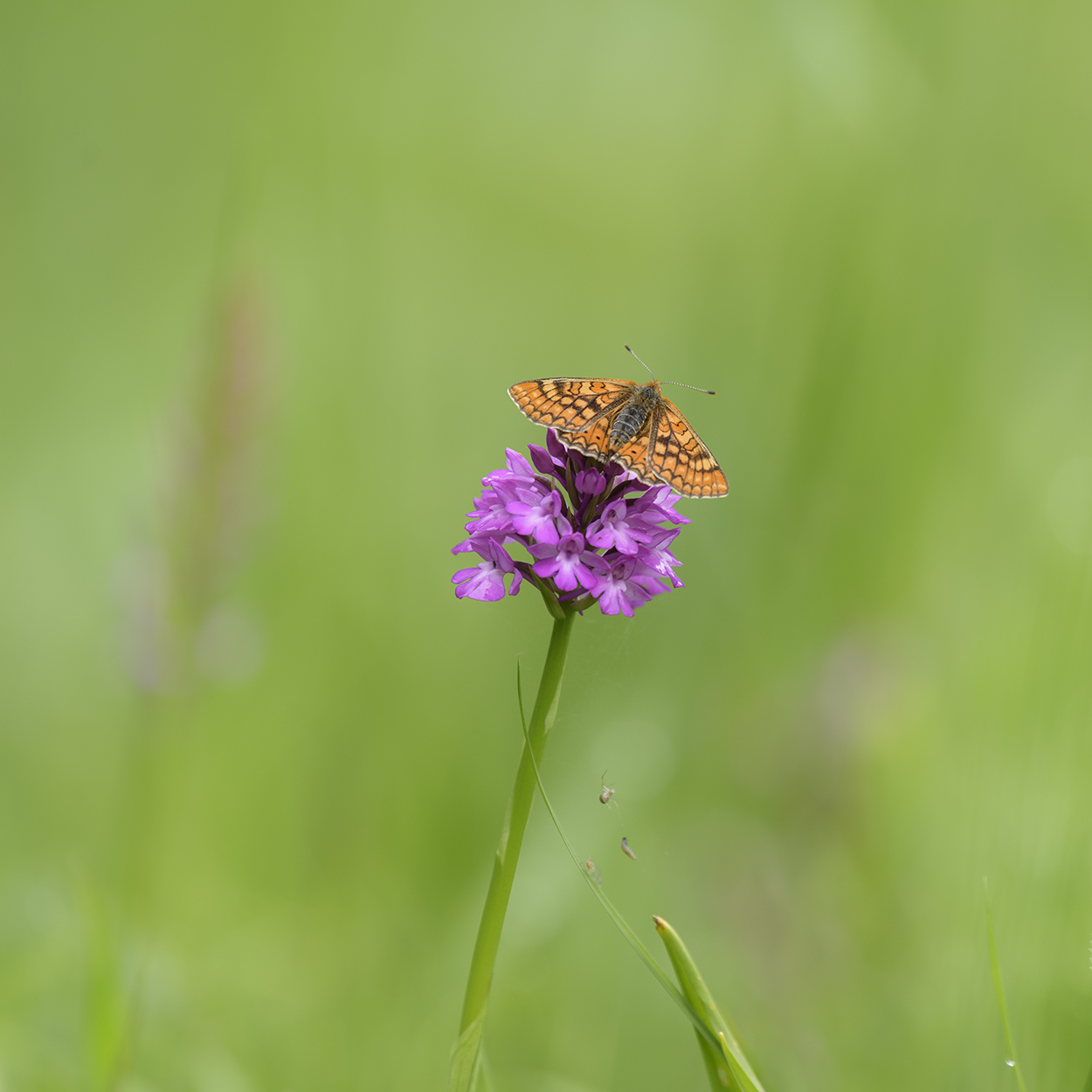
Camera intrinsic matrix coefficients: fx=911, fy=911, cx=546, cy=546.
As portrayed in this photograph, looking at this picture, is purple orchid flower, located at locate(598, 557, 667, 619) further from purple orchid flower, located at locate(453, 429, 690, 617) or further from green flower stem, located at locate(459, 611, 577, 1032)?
green flower stem, located at locate(459, 611, 577, 1032)

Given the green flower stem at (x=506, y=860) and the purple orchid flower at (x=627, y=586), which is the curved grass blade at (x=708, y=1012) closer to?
the green flower stem at (x=506, y=860)

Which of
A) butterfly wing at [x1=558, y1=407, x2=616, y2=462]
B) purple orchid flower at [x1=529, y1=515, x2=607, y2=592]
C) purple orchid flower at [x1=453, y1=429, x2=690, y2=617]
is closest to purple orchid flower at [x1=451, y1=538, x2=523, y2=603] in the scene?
purple orchid flower at [x1=453, y1=429, x2=690, y2=617]

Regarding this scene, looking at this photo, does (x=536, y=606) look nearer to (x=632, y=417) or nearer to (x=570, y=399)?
(x=570, y=399)

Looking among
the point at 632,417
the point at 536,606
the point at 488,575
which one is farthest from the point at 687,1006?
the point at 536,606

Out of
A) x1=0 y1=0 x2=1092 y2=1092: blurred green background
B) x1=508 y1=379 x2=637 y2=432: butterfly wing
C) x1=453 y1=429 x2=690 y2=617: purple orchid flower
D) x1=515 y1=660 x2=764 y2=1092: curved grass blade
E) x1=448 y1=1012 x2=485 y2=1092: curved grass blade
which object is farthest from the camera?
x1=0 y1=0 x2=1092 y2=1092: blurred green background

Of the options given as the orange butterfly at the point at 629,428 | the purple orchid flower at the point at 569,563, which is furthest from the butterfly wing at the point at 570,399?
the purple orchid flower at the point at 569,563
